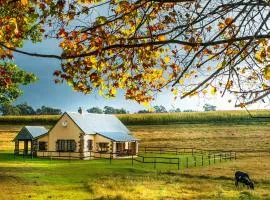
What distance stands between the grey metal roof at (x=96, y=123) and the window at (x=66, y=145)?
7.25ft

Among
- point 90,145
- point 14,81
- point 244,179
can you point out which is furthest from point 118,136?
point 244,179

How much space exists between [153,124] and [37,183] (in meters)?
72.4

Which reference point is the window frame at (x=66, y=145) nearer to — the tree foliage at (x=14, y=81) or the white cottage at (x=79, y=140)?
the white cottage at (x=79, y=140)

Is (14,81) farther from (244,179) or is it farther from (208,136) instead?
(208,136)

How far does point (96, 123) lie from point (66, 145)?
220 inches

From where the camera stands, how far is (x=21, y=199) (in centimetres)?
2102

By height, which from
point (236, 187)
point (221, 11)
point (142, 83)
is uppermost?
point (221, 11)

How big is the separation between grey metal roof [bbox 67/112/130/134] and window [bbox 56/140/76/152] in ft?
7.25

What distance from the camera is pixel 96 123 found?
57250 millimetres

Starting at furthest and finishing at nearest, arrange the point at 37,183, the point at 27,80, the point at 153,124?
the point at 153,124 → the point at 27,80 → the point at 37,183

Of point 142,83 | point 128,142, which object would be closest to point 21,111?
point 128,142

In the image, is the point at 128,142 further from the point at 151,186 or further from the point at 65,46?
the point at 65,46

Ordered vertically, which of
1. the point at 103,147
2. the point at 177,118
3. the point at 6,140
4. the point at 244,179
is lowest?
the point at 244,179

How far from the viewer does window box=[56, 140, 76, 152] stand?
52594 millimetres
